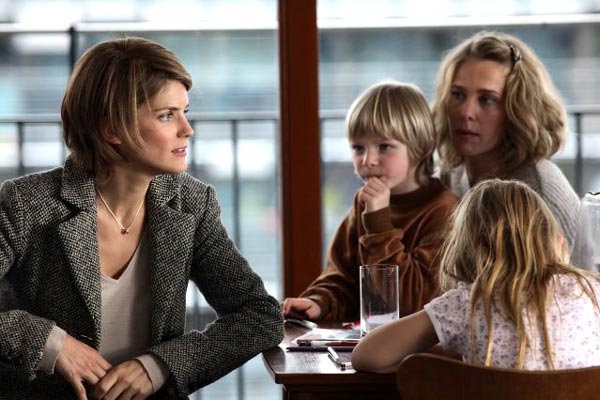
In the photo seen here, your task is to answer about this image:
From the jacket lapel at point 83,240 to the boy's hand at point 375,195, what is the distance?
2.28 ft

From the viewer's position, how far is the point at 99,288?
6.77 ft

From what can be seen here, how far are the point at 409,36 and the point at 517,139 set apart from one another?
0.75 metres

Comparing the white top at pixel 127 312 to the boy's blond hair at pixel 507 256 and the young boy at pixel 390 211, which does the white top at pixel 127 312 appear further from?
the boy's blond hair at pixel 507 256

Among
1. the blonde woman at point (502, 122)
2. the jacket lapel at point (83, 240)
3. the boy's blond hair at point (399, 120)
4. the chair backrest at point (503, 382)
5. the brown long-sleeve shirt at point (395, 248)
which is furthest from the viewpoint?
the blonde woman at point (502, 122)

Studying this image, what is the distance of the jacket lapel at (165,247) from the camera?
2.11 meters

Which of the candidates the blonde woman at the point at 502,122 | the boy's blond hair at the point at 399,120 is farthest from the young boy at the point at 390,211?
the blonde woman at the point at 502,122

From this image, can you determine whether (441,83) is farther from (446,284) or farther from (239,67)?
(446,284)

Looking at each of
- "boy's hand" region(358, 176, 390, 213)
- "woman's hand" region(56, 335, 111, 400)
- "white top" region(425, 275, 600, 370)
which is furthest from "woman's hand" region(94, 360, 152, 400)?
"boy's hand" region(358, 176, 390, 213)

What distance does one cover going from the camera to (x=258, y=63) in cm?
326

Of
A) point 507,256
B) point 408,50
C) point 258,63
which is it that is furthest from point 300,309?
point 408,50

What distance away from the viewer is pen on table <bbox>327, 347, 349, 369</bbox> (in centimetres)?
193

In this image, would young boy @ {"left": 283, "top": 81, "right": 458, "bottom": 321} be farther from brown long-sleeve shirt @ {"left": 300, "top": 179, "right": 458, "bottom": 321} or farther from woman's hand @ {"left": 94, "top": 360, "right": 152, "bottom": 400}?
woman's hand @ {"left": 94, "top": 360, "right": 152, "bottom": 400}

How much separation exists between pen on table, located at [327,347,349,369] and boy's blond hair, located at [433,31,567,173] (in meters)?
0.90

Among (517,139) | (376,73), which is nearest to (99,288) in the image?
(517,139)
